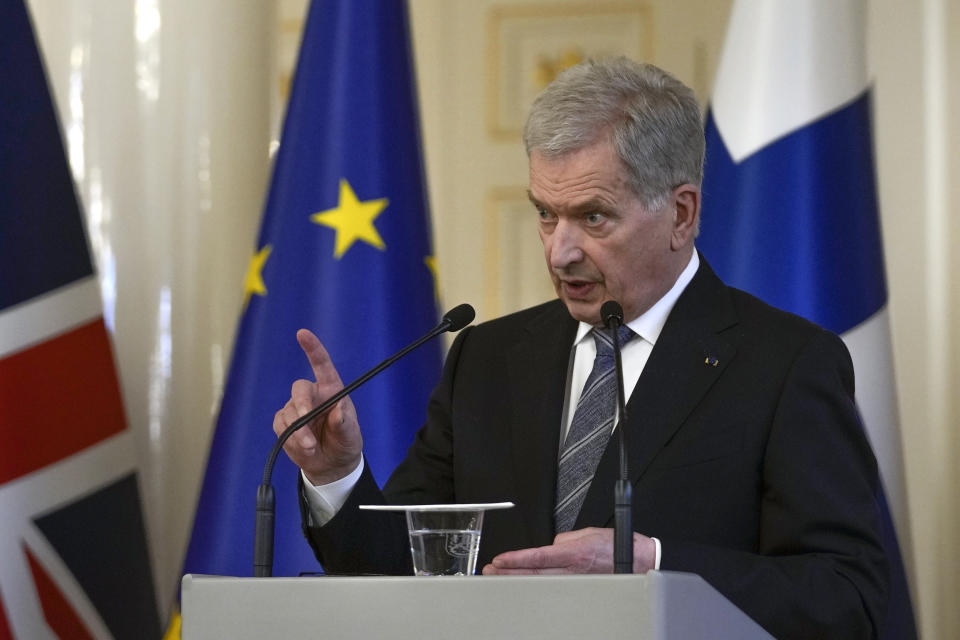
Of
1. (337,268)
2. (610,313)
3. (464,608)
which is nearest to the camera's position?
(464,608)

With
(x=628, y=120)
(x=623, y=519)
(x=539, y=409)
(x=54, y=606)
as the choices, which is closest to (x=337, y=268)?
(x=54, y=606)

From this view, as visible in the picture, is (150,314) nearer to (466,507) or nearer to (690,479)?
(690,479)

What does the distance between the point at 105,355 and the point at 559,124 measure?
59.0 inches

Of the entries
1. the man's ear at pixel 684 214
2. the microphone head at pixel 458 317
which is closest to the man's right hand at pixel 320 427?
the microphone head at pixel 458 317

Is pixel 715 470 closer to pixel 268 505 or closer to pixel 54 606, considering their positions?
pixel 268 505

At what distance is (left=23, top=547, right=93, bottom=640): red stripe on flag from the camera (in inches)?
112

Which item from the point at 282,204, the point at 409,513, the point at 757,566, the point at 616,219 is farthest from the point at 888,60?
the point at 409,513

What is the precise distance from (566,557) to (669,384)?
555 millimetres

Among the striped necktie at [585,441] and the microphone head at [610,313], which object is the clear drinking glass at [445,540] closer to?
the microphone head at [610,313]

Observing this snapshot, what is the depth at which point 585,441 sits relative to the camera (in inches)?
76.1

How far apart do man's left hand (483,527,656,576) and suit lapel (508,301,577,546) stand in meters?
0.45

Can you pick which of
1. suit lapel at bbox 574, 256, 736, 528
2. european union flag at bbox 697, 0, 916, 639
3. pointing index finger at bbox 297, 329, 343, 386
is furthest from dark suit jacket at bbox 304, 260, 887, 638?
european union flag at bbox 697, 0, 916, 639

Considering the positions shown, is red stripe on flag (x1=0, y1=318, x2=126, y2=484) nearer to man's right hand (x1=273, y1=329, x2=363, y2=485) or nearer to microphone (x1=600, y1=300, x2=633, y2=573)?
man's right hand (x1=273, y1=329, x2=363, y2=485)

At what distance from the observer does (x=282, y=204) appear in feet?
10.3
